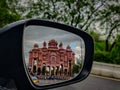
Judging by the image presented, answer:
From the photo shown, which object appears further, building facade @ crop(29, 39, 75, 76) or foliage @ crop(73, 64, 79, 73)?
foliage @ crop(73, 64, 79, 73)

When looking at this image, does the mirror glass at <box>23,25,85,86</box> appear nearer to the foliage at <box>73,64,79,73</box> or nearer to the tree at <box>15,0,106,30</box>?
the foliage at <box>73,64,79,73</box>

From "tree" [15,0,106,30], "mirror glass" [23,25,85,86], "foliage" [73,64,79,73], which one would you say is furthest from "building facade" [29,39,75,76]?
"tree" [15,0,106,30]

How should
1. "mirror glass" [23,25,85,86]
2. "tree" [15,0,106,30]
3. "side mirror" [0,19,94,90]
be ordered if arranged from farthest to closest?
"tree" [15,0,106,30] → "mirror glass" [23,25,85,86] → "side mirror" [0,19,94,90]

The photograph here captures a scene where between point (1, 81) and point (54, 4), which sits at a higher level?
point (54, 4)

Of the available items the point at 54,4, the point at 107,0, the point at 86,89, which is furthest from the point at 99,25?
the point at 86,89

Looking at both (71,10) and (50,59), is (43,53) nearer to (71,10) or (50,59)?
(50,59)

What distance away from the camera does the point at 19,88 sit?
4.00ft

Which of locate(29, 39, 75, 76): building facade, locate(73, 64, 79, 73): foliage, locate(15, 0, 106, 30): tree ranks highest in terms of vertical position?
locate(15, 0, 106, 30): tree

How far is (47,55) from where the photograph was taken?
1430 millimetres

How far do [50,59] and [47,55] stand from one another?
1.0 inches

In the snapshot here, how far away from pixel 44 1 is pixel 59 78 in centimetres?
3765

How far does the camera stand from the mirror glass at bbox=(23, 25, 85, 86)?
140cm

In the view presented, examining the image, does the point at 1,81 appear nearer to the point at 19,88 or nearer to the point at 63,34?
the point at 19,88

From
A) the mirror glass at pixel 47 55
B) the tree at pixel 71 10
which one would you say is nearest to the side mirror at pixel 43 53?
the mirror glass at pixel 47 55
